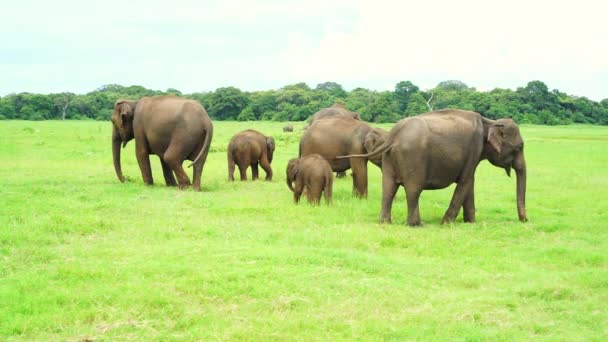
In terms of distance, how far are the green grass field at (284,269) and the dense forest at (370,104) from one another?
4595cm

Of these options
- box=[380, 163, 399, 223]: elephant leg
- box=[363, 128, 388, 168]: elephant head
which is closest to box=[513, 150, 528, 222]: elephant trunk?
box=[380, 163, 399, 223]: elephant leg

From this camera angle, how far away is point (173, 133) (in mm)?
14359

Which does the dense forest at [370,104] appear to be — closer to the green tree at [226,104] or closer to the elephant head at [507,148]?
the green tree at [226,104]

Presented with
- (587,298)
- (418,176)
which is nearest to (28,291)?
(587,298)

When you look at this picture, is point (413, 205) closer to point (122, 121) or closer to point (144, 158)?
point (144, 158)

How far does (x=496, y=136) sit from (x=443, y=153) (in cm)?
106

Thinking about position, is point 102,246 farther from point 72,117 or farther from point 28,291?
point 72,117

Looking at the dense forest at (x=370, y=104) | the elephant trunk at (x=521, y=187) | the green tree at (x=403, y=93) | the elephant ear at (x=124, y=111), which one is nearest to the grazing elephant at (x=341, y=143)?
the elephant trunk at (x=521, y=187)

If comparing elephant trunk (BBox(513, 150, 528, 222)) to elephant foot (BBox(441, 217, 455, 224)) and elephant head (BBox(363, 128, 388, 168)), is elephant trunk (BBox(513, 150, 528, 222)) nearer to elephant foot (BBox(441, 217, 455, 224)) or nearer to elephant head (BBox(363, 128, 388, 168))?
elephant foot (BBox(441, 217, 455, 224))

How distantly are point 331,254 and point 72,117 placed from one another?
2673 inches

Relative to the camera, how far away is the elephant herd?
35.4ft

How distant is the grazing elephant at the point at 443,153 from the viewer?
10703 millimetres

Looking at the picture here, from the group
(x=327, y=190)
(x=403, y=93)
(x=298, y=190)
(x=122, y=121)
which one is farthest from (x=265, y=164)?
(x=403, y=93)

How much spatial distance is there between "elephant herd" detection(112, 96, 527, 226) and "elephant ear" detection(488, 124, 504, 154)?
0.05 ft
